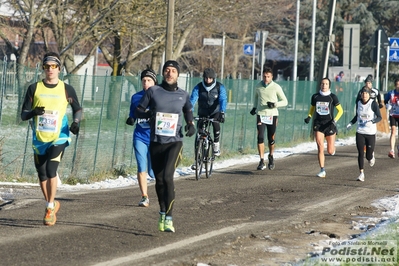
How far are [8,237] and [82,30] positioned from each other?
47.8 ft

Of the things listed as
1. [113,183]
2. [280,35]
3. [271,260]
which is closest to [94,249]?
[271,260]

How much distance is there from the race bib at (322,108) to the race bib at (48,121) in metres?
8.15

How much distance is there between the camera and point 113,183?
16.2m

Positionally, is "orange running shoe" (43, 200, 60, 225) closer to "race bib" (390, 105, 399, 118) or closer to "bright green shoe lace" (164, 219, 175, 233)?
"bright green shoe lace" (164, 219, 175, 233)

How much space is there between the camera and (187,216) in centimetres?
1168

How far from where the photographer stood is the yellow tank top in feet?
34.3

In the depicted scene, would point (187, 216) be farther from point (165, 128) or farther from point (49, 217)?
point (49, 217)

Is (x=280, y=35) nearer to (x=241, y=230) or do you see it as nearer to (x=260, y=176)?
(x=260, y=176)

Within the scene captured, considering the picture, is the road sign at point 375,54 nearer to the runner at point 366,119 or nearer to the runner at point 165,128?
the runner at point 366,119

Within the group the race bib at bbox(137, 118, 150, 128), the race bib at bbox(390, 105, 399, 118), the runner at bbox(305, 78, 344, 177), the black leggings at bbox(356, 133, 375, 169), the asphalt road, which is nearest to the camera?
the asphalt road

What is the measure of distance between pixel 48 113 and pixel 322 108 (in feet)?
27.0

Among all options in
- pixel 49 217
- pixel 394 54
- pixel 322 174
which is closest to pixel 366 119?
pixel 322 174

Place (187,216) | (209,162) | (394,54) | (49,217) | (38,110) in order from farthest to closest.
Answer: (394,54), (209,162), (187,216), (49,217), (38,110)

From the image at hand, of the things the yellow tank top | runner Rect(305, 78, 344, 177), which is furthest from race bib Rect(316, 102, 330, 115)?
the yellow tank top
